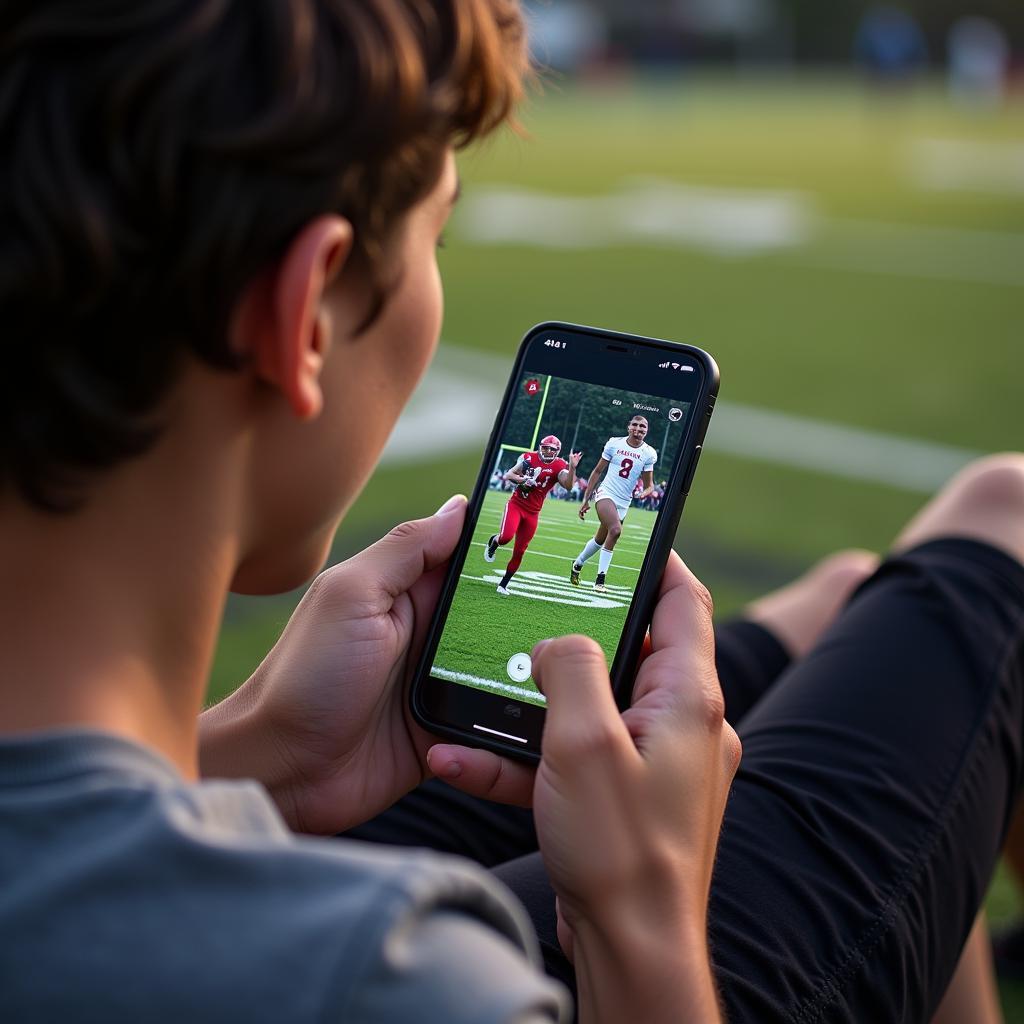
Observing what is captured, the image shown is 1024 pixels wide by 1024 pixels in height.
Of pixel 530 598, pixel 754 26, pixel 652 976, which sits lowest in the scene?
pixel 652 976

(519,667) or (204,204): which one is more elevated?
(204,204)

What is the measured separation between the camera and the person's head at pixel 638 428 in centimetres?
171

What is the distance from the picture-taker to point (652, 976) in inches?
48.1

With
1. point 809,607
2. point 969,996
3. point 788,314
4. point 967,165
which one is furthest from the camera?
point 967,165

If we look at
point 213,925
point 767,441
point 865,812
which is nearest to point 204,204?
point 213,925

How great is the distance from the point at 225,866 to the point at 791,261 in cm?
976

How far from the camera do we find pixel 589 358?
5.84 feet

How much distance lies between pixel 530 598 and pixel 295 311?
77 cm

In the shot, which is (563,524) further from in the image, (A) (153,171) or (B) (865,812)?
(A) (153,171)

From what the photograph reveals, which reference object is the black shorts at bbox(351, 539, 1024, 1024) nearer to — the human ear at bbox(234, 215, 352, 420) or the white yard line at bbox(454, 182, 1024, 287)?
the human ear at bbox(234, 215, 352, 420)

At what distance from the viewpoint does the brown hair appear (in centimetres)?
92

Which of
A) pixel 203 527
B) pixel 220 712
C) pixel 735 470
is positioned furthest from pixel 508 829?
pixel 735 470

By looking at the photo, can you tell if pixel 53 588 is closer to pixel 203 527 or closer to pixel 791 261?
pixel 203 527

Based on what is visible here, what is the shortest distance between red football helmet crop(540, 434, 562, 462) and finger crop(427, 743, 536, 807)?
0.39 meters
